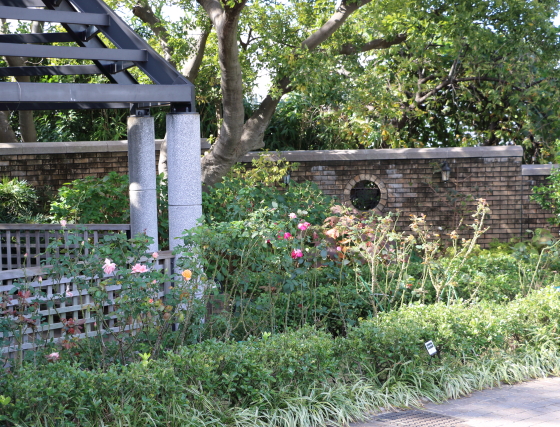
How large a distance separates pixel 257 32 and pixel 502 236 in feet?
18.1

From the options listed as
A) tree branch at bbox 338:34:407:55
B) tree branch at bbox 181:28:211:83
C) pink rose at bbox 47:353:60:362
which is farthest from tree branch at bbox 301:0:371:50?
pink rose at bbox 47:353:60:362

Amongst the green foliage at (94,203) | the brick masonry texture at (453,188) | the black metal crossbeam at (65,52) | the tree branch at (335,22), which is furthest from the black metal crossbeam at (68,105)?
the brick masonry texture at (453,188)

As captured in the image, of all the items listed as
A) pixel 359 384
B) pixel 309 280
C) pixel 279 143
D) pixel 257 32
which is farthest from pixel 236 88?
pixel 359 384

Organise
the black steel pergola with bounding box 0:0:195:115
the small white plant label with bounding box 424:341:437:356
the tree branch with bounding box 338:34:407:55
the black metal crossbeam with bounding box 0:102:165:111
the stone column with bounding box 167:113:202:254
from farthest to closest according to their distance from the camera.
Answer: the tree branch with bounding box 338:34:407:55
the black metal crossbeam with bounding box 0:102:165:111
the stone column with bounding box 167:113:202:254
the black steel pergola with bounding box 0:0:195:115
the small white plant label with bounding box 424:341:437:356

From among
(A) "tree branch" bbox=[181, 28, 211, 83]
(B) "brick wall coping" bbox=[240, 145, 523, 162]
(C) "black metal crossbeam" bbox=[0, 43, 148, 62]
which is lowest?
(B) "brick wall coping" bbox=[240, 145, 523, 162]

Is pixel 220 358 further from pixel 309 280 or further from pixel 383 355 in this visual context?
pixel 309 280

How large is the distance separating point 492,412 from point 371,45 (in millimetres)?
8033

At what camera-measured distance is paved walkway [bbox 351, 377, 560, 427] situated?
13.6 ft

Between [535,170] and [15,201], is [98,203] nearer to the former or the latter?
[15,201]

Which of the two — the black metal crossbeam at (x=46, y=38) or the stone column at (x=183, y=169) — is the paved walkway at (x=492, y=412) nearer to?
the stone column at (x=183, y=169)

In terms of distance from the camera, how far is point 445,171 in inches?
446

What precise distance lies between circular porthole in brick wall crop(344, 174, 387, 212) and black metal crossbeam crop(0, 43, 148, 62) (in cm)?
633

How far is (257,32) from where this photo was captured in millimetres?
10273

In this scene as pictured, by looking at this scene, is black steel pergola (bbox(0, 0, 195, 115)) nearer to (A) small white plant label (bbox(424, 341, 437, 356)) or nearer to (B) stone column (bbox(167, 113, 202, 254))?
(B) stone column (bbox(167, 113, 202, 254))
